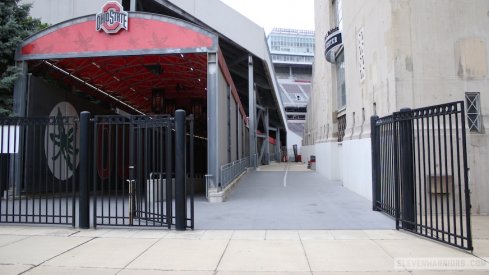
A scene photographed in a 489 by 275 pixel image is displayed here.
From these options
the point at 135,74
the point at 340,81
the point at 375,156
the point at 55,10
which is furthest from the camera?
the point at 55,10

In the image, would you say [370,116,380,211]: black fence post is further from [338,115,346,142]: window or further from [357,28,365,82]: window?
[338,115,346,142]: window

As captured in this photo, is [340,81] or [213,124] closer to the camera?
[213,124]

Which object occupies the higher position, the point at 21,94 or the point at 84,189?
the point at 21,94

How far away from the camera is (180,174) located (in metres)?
8.02

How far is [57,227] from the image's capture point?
853cm

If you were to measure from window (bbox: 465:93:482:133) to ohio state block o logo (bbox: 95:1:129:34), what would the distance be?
1058cm

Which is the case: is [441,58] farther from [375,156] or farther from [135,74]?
[135,74]

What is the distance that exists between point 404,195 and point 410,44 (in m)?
4.55

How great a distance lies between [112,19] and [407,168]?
10.2 meters

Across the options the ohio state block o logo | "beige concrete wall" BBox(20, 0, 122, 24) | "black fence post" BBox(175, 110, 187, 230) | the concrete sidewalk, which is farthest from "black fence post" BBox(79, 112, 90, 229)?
"beige concrete wall" BBox(20, 0, 122, 24)

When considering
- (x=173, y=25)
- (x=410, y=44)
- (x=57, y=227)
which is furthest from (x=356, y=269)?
(x=173, y=25)

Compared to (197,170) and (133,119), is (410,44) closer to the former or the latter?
(133,119)

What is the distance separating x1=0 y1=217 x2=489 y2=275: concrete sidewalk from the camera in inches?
221

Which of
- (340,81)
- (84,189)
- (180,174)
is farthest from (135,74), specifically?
(180,174)
